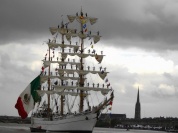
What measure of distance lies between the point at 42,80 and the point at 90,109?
2012cm

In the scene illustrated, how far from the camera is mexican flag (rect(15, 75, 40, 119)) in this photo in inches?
3878

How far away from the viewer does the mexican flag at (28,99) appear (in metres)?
98.5

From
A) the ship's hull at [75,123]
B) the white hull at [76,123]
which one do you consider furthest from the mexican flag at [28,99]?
the white hull at [76,123]

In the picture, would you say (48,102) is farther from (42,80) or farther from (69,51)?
(69,51)

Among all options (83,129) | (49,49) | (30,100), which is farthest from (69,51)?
(83,129)

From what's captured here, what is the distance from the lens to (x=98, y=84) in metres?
98.1

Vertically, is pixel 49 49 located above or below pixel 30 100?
above

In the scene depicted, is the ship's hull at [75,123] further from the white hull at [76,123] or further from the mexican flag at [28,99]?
the mexican flag at [28,99]

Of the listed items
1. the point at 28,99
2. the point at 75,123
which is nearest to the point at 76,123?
the point at 75,123

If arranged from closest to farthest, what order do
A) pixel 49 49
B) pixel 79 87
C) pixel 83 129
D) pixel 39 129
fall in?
1. pixel 83 129
2. pixel 79 87
3. pixel 39 129
4. pixel 49 49

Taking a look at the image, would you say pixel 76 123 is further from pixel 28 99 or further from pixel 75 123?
pixel 28 99

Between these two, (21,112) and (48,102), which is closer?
(21,112)

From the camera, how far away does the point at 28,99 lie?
100 meters

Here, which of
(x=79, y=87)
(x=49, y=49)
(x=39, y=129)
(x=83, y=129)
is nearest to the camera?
(x=83, y=129)
